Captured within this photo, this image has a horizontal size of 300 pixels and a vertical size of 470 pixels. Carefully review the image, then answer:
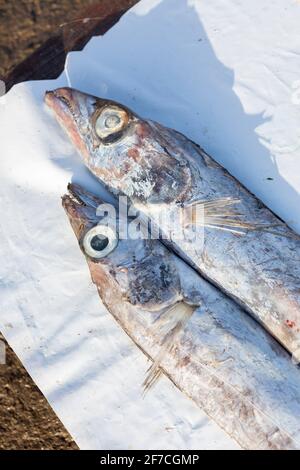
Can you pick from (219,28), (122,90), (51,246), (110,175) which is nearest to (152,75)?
(122,90)

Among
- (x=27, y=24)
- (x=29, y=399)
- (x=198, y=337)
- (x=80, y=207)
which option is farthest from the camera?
(x=27, y=24)

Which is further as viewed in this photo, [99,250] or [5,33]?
[5,33]

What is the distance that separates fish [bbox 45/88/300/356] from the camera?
3.37 m

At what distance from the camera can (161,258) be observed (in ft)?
11.3

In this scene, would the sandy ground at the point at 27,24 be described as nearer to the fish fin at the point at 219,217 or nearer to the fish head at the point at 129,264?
the fish head at the point at 129,264

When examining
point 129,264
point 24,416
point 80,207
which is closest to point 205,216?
point 129,264

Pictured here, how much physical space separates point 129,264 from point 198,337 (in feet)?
1.76

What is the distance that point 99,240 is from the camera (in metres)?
3.40

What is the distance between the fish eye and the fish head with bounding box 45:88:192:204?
26cm

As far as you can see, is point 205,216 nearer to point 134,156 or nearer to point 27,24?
point 134,156

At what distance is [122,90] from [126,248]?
3.95ft

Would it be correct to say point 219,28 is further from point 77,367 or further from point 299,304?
point 77,367
